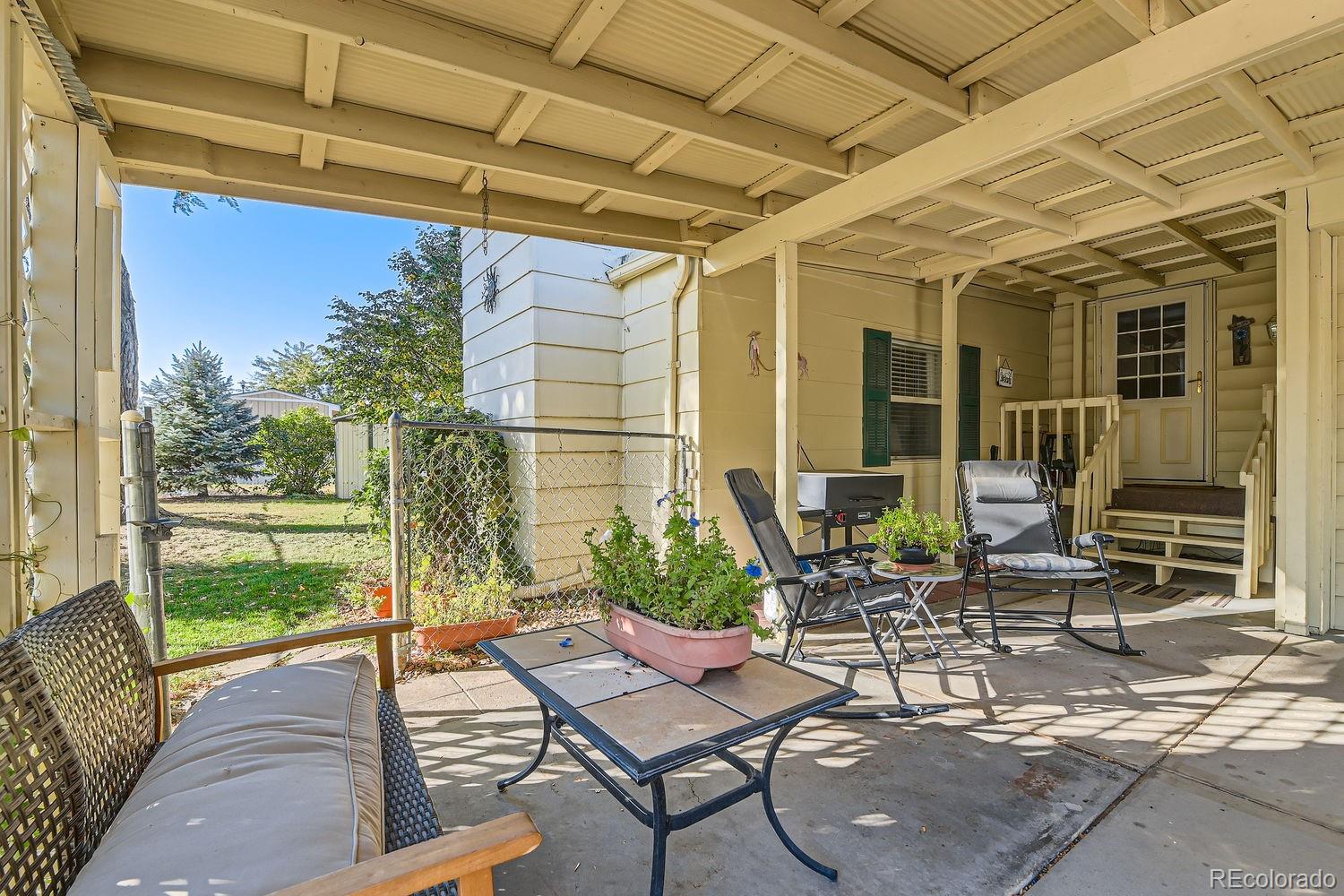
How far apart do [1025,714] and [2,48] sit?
4168 mm

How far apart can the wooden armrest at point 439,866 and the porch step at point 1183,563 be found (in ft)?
18.3

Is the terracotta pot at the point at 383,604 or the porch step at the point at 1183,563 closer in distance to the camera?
the terracotta pot at the point at 383,604

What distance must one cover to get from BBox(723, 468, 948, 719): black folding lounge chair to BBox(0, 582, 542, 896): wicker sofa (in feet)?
6.30

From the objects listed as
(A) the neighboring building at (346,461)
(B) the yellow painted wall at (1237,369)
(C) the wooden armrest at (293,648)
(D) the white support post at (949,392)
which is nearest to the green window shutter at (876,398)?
Result: (D) the white support post at (949,392)

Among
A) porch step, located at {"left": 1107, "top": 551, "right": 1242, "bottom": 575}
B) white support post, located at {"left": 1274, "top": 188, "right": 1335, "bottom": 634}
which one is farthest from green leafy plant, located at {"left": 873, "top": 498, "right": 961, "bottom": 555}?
porch step, located at {"left": 1107, "top": 551, "right": 1242, "bottom": 575}

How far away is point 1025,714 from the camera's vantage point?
9.07 ft

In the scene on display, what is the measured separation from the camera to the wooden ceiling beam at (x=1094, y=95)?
2.07 m

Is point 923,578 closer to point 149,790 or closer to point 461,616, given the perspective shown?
point 461,616

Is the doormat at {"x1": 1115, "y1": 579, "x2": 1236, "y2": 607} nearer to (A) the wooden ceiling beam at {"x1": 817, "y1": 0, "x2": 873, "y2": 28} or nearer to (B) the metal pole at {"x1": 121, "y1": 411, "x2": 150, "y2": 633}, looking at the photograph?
(A) the wooden ceiling beam at {"x1": 817, "y1": 0, "x2": 873, "y2": 28}

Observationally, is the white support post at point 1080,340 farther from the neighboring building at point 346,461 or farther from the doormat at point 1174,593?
the neighboring building at point 346,461

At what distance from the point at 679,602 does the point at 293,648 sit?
1.13 metres

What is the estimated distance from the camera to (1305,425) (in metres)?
3.80

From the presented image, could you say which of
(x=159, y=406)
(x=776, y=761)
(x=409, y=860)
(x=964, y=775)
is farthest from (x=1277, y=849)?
(x=159, y=406)

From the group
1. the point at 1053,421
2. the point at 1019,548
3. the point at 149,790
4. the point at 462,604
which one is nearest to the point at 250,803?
the point at 149,790
